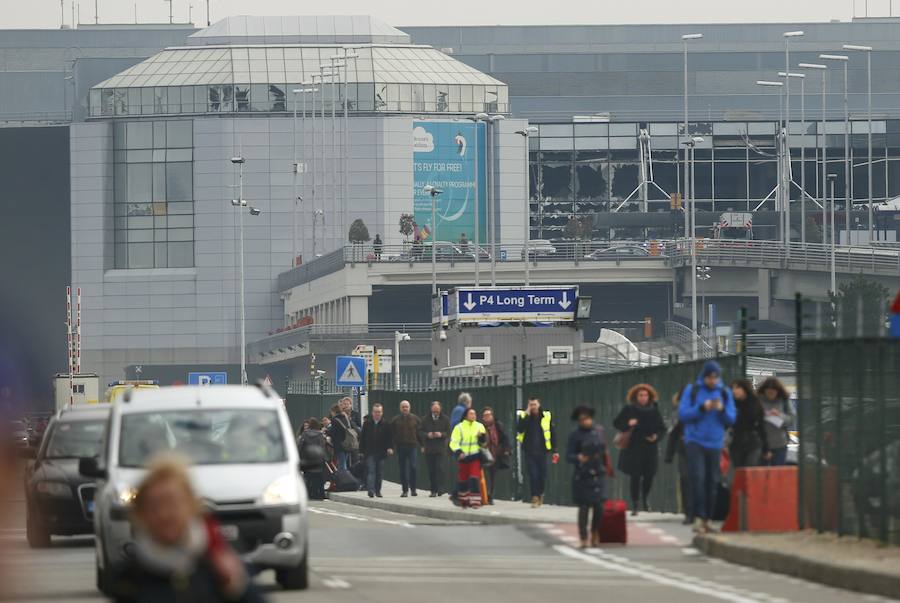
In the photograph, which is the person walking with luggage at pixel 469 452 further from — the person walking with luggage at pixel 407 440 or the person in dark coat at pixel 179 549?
the person in dark coat at pixel 179 549

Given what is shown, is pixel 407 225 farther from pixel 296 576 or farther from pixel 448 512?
pixel 296 576

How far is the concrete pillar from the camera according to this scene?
11156 centimetres

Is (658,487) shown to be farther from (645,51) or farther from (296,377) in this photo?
(645,51)

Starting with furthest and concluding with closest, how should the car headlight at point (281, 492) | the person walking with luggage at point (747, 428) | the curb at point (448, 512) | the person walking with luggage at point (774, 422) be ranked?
the curb at point (448, 512) < the person walking with luggage at point (774, 422) < the person walking with luggage at point (747, 428) < the car headlight at point (281, 492)

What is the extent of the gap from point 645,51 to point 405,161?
90.8 ft

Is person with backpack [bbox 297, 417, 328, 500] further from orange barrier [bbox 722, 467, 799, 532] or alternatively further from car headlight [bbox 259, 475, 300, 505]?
car headlight [bbox 259, 475, 300, 505]

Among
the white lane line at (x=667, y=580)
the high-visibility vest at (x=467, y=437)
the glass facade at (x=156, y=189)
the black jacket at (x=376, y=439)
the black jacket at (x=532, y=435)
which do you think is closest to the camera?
the white lane line at (x=667, y=580)

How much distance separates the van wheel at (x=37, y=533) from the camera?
22969 millimetres

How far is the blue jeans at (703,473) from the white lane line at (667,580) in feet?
4.43

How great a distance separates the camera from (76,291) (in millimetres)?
139875

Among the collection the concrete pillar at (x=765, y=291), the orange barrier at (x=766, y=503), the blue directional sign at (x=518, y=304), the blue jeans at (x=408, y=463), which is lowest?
the blue jeans at (x=408, y=463)

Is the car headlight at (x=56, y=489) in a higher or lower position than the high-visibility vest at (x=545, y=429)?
lower

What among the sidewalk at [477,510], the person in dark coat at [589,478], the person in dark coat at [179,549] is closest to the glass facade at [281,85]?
the sidewalk at [477,510]

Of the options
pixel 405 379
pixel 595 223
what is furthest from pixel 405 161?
pixel 405 379
